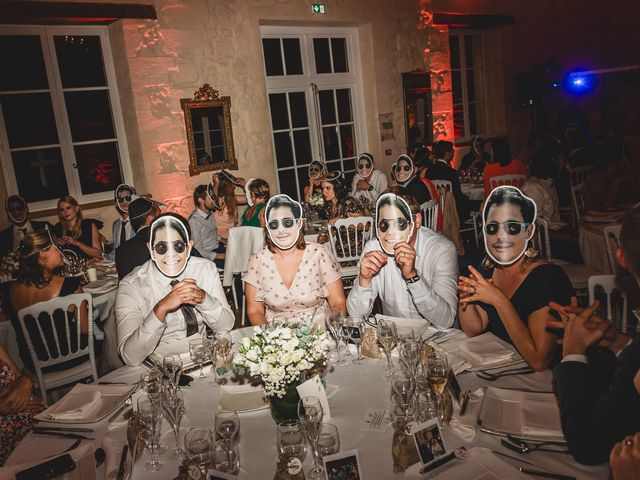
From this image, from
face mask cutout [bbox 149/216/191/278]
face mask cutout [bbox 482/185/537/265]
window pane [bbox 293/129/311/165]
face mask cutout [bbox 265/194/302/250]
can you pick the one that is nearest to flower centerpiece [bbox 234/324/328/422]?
face mask cutout [bbox 482/185/537/265]

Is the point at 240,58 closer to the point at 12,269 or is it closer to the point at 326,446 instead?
the point at 12,269

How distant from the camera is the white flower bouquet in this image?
1.73 metres

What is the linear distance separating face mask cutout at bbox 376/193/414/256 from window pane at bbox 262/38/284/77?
5504 millimetres

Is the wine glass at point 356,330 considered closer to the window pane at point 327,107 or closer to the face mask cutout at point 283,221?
the face mask cutout at point 283,221

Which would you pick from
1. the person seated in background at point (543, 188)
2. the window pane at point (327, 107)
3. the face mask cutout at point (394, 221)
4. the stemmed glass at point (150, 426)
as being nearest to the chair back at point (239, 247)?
the face mask cutout at point (394, 221)

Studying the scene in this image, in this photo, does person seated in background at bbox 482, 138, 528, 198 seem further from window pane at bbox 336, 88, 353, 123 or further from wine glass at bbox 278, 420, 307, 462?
wine glass at bbox 278, 420, 307, 462

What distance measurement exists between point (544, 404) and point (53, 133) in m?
6.30

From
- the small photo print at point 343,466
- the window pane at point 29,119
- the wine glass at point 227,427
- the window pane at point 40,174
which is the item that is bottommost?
the small photo print at point 343,466

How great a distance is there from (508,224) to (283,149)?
236 inches

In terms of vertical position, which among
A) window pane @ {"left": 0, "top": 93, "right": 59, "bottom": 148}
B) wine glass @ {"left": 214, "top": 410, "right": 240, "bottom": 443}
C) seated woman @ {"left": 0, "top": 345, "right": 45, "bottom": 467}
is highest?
window pane @ {"left": 0, "top": 93, "right": 59, "bottom": 148}

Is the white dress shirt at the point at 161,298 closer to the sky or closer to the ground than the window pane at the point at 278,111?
closer to the ground

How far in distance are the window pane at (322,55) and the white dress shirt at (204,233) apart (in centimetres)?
383

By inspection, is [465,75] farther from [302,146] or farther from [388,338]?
[388,338]

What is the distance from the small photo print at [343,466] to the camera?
4.78ft
